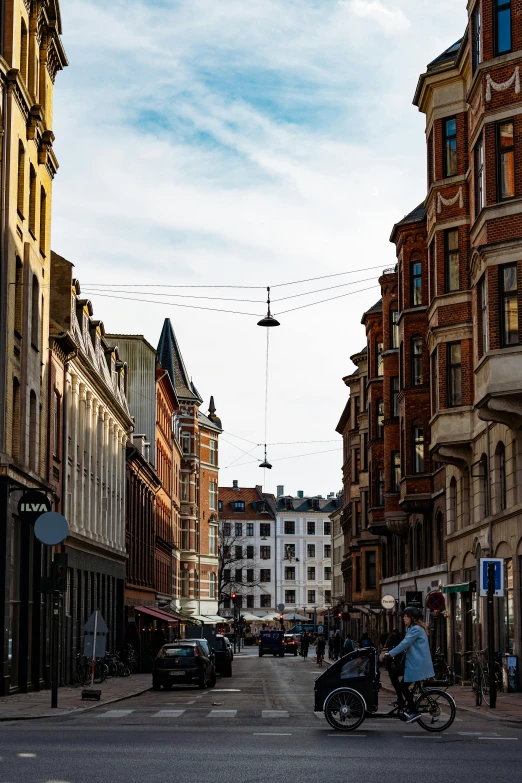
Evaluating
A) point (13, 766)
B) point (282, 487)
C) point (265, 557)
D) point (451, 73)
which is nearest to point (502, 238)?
point (451, 73)

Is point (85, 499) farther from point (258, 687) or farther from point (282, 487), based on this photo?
point (282, 487)

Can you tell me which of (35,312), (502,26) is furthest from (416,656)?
(35,312)

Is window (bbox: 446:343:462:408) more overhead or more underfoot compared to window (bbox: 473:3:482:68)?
more underfoot

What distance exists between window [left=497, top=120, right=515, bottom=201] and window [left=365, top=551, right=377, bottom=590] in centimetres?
4523

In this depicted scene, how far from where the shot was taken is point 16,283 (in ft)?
108

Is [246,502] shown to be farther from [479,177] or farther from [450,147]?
[479,177]

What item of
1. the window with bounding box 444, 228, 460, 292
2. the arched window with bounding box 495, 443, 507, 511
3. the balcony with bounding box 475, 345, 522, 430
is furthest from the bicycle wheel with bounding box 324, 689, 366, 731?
the window with bounding box 444, 228, 460, 292

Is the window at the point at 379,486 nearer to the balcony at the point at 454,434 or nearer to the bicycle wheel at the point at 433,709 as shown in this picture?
the balcony at the point at 454,434

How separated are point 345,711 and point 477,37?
20.6 metres

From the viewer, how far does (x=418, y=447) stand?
46.4m

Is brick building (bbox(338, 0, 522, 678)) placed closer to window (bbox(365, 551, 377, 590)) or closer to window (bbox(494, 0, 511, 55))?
window (bbox(494, 0, 511, 55))

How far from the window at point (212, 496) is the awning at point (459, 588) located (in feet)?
247

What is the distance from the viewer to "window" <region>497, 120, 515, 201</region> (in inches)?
1180

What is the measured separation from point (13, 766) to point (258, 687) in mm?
Answer: 25410
